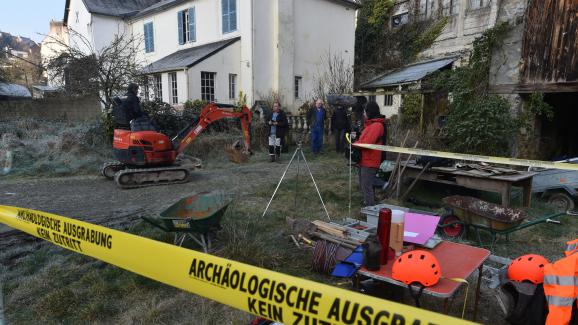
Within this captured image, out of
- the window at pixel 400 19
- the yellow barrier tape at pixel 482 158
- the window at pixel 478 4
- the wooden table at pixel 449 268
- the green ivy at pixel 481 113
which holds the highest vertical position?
the window at pixel 400 19

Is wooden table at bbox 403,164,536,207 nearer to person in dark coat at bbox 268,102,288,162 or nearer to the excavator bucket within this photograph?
person in dark coat at bbox 268,102,288,162

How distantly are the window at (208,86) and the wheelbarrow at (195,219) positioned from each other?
12455 mm

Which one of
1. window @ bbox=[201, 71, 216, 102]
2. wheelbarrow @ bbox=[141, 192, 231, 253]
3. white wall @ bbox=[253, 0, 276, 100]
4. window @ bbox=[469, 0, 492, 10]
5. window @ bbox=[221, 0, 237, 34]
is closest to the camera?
wheelbarrow @ bbox=[141, 192, 231, 253]

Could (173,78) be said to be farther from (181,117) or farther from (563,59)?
(563,59)

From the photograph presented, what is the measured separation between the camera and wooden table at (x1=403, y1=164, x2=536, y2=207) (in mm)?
5766

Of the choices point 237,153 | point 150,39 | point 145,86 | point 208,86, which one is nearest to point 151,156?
point 237,153

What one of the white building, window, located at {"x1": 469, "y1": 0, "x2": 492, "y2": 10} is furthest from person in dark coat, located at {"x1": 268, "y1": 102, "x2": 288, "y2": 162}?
window, located at {"x1": 469, "y1": 0, "x2": 492, "y2": 10}

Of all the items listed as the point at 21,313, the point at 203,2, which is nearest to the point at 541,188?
the point at 21,313

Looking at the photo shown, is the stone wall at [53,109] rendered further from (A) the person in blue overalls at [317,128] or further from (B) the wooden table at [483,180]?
(B) the wooden table at [483,180]

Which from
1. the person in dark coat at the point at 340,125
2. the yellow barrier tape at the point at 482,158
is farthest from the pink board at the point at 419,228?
the person in dark coat at the point at 340,125

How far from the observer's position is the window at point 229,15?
646 inches

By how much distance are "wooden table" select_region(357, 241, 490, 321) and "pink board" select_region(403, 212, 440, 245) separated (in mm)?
139

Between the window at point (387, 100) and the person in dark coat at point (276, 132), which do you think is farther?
the window at point (387, 100)

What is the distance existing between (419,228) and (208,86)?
14611 millimetres
